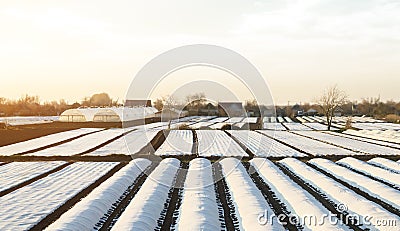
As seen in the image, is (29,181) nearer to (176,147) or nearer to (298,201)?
(298,201)

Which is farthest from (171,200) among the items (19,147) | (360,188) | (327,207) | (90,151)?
(19,147)

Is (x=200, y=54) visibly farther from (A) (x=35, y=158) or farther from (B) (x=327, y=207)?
(A) (x=35, y=158)

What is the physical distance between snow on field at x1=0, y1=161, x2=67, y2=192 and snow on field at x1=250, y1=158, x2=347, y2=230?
8.12 metres

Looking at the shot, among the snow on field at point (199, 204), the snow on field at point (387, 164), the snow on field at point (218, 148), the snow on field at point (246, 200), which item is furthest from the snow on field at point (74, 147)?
the snow on field at point (387, 164)

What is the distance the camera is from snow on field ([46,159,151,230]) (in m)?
8.21

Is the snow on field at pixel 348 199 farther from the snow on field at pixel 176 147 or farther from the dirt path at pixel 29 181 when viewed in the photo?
the dirt path at pixel 29 181

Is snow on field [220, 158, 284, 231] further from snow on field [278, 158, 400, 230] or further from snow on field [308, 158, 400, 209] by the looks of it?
snow on field [308, 158, 400, 209]

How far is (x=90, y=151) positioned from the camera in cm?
2188

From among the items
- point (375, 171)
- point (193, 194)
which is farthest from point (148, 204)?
point (375, 171)

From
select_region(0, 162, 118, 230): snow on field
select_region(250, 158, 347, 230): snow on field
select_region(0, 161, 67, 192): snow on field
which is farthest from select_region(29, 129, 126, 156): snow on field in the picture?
select_region(250, 158, 347, 230): snow on field

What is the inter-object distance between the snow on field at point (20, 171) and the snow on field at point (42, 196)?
67 cm

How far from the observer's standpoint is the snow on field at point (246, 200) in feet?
27.7

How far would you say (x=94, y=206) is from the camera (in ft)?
31.4

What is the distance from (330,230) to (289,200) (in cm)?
255
